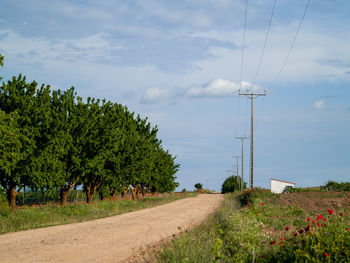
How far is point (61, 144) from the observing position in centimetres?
2642

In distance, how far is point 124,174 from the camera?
38.4 metres

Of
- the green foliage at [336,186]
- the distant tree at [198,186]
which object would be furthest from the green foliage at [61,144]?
the distant tree at [198,186]

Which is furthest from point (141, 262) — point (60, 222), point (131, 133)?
point (131, 133)

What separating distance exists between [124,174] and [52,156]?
1356 cm

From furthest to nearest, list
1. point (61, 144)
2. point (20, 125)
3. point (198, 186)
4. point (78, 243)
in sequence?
point (198, 186)
point (61, 144)
point (20, 125)
point (78, 243)

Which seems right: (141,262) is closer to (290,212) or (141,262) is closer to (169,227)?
(169,227)

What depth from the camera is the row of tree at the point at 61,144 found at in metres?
23.2

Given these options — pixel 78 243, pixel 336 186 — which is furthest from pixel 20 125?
pixel 336 186

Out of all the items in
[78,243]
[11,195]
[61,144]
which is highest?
[61,144]

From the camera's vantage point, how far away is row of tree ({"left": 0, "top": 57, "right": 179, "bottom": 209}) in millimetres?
23156

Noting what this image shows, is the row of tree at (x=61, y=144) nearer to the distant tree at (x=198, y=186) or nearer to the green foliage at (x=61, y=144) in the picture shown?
the green foliage at (x=61, y=144)

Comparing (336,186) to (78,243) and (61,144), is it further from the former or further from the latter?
(78,243)

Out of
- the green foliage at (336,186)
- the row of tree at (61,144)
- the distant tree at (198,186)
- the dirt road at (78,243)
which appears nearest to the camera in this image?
the dirt road at (78,243)

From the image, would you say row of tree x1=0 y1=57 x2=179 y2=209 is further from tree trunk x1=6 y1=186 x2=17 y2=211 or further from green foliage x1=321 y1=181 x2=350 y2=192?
green foliage x1=321 y1=181 x2=350 y2=192
